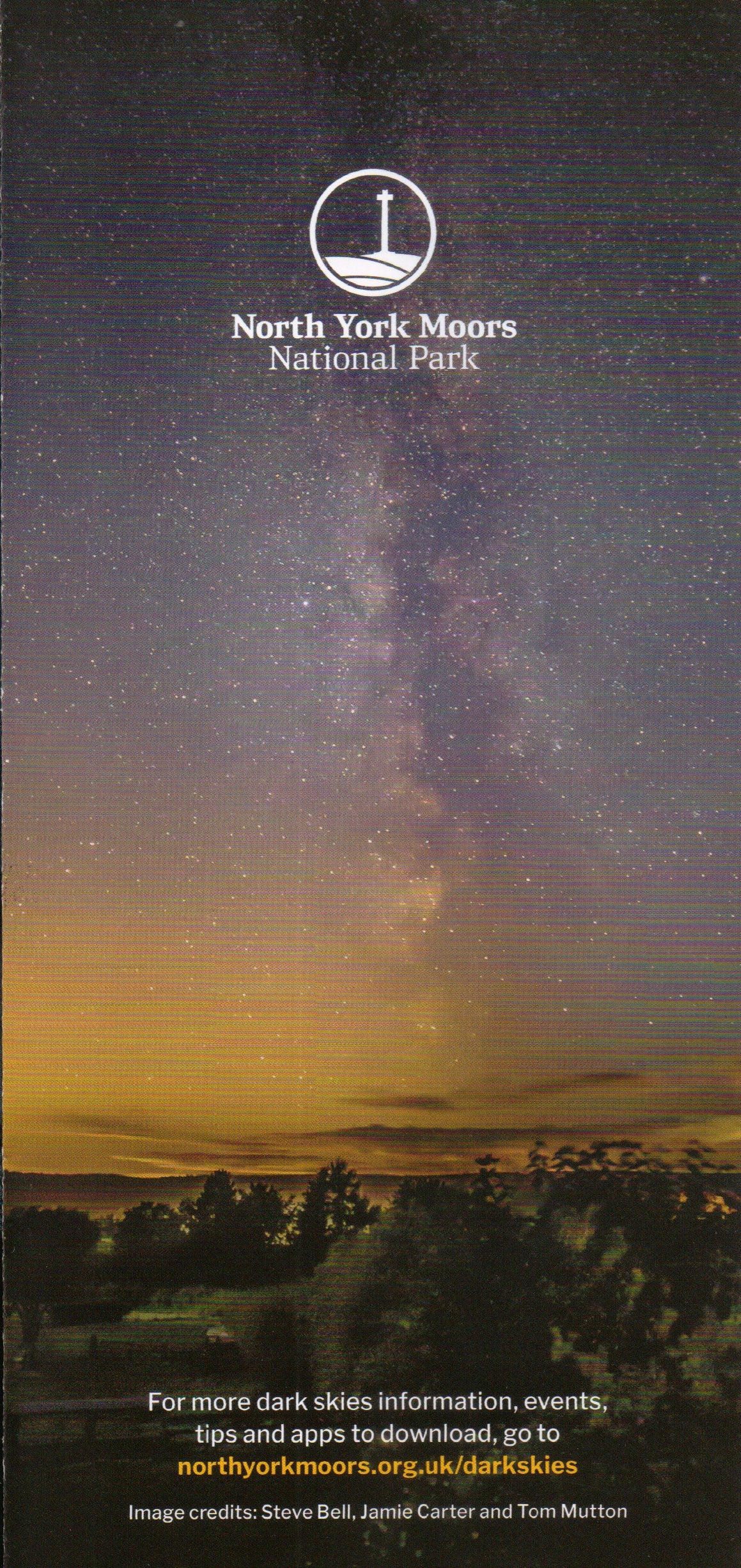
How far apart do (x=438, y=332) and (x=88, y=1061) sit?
146cm

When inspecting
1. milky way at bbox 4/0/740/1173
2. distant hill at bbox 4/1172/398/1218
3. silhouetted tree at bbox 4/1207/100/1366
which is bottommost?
silhouetted tree at bbox 4/1207/100/1366

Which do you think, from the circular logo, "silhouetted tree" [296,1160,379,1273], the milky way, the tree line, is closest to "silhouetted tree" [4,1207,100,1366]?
the tree line

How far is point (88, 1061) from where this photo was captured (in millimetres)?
2367

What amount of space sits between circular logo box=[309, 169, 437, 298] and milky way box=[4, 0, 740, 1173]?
30mm

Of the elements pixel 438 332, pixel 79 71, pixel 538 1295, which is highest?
pixel 79 71

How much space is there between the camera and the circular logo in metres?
2.36

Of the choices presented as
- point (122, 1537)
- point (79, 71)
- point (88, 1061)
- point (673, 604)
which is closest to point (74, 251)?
point (79, 71)

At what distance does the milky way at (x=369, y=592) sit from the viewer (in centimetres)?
236

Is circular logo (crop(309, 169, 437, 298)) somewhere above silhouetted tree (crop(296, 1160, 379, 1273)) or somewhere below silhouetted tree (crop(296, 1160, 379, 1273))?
above

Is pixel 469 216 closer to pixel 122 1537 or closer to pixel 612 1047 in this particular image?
pixel 612 1047

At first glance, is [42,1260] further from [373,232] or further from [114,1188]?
[373,232]

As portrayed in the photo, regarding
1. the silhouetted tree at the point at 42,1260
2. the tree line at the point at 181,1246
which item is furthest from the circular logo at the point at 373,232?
the silhouetted tree at the point at 42,1260

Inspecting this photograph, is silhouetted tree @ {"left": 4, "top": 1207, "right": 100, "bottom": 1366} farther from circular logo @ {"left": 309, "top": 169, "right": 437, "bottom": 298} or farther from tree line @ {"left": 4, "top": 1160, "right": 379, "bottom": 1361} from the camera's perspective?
circular logo @ {"left": 309, "top": 169, "right": 437, "bottom": 298}

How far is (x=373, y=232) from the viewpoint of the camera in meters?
2.37
